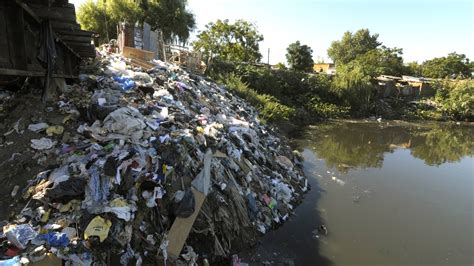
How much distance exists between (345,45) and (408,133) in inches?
1421

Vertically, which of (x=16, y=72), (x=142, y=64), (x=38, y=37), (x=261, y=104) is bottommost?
(x=261, y=104)

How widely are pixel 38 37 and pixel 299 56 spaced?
2482 cm

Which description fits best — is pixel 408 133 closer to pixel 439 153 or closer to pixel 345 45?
pixel 439 153

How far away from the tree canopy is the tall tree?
25.4 ft

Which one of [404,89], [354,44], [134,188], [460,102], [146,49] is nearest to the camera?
[134,188]

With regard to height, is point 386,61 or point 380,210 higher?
point 386,61

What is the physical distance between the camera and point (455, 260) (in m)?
5.34

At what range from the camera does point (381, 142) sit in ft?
46.4

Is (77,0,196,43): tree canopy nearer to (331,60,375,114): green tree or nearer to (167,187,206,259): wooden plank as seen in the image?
(331,60,375,114): green tree

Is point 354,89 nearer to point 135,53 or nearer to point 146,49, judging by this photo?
point 146,49

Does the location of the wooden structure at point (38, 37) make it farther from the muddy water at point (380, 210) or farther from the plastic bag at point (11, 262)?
the muddy water at point (380, 210)

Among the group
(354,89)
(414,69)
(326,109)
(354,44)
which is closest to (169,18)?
(326,109)

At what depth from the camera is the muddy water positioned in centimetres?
527

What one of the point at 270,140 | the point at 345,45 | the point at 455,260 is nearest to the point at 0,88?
the point at 270,140
